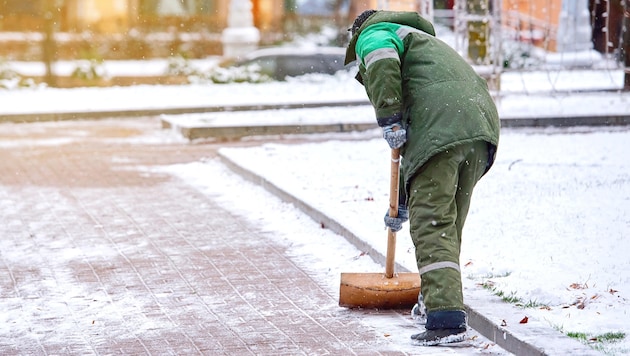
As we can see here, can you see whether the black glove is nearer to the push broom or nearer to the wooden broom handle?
the wooden broom handle

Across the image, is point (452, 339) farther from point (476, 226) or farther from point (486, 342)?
point (476, 226)

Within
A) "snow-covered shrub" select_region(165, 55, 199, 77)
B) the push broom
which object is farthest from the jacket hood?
"snow-covered shrub" select_region(165, 55, 199, 77)

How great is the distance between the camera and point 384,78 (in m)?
5.40

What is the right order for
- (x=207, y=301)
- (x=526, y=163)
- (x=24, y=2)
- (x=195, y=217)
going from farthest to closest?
(x=24, y=2) < (x=526, y=163) < (x=195, y=217) < (x=207, y=301)

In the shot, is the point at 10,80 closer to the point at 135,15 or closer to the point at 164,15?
the point at 164,15

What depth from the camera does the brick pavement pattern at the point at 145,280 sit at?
5645 mm

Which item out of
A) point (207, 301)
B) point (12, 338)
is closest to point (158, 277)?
point (207, 301)

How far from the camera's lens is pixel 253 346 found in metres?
5.51

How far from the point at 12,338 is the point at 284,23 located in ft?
99.7

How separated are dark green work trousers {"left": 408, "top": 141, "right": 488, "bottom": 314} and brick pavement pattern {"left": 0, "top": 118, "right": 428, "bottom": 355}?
0.36 meters

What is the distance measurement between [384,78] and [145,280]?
237cm

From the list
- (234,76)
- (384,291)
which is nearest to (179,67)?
(234,76)

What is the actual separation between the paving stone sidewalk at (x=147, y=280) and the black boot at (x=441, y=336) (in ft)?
0.17

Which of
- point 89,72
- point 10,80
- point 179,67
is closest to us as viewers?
point 10,80
